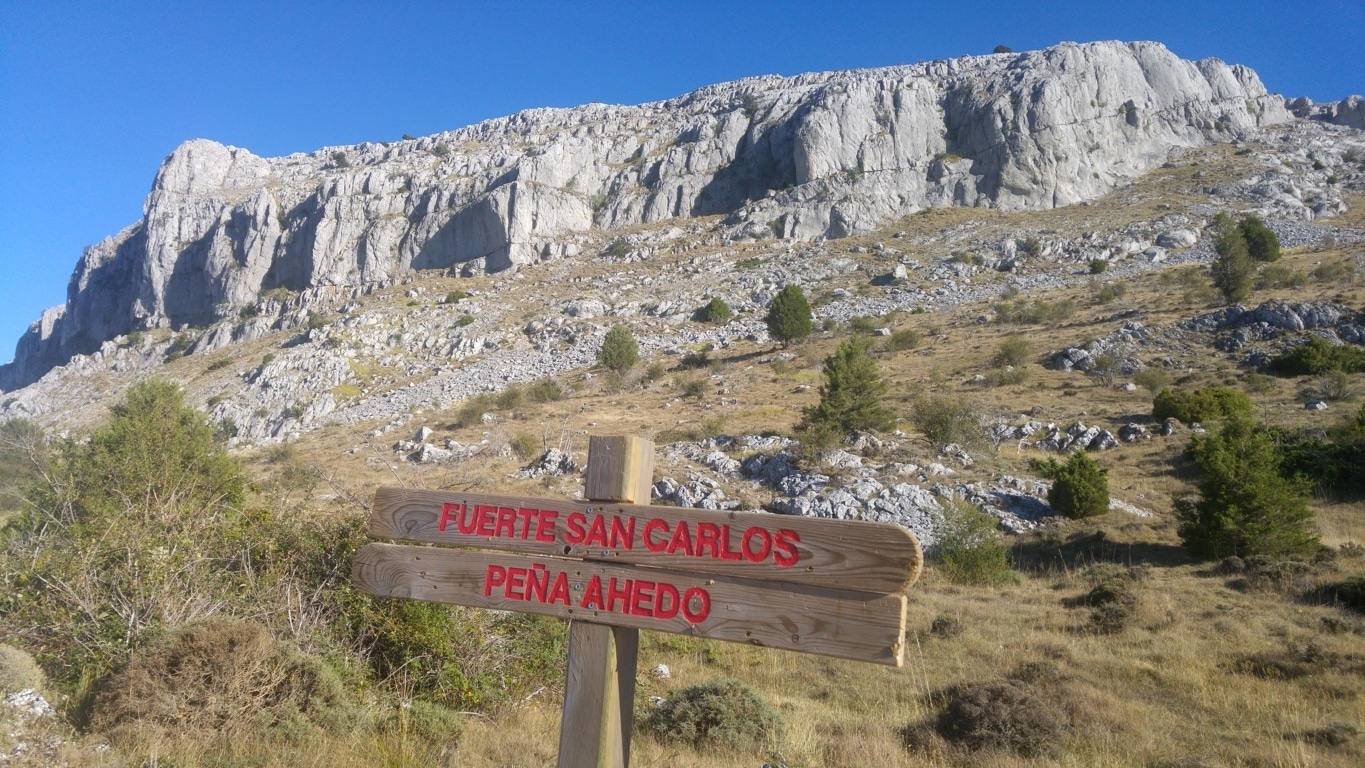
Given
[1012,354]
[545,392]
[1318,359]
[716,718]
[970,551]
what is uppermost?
[1012,354]

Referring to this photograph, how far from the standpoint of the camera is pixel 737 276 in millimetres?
47344

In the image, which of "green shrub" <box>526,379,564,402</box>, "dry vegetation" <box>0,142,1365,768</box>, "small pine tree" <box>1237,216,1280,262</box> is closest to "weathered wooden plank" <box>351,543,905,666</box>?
"dry vegetation" <box>0,142,1365,768</box>

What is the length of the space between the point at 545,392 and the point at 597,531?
2703cm

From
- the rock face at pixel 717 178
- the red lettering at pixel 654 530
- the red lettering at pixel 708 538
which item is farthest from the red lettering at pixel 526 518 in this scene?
the rock face at pixel 717 178

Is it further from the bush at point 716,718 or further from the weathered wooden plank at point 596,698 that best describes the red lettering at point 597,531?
the bush at point 716,718

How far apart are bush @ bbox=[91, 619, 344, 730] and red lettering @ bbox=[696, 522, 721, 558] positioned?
9.20 feet

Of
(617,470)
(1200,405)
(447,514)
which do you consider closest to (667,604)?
(617,470)

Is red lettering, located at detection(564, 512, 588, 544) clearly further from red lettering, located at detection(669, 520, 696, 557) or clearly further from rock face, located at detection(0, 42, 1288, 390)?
rock face, located at detection(0, 42, 1288, 390)

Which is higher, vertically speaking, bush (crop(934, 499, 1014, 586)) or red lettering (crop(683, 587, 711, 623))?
red lettering (crop(683, 587, 711, 623))

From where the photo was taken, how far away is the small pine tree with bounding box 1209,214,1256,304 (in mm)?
28750

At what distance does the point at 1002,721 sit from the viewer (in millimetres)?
4520

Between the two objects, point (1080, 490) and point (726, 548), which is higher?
point (1080, 490)

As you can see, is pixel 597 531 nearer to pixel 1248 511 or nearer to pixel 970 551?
pixel 970 551

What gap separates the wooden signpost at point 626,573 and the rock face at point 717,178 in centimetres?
5441
